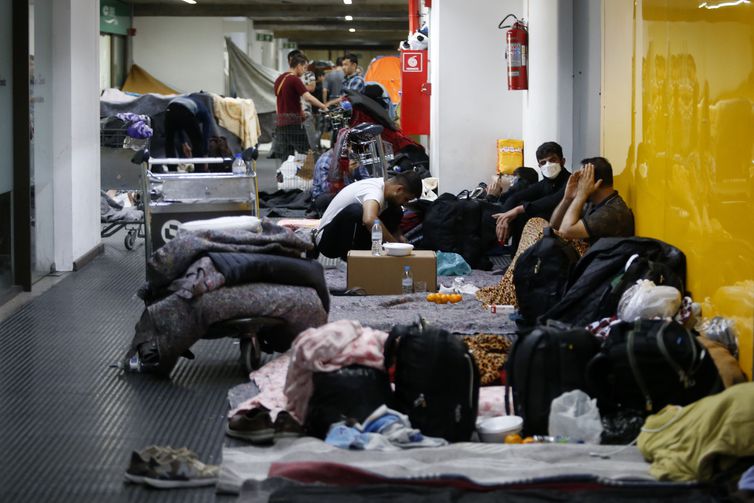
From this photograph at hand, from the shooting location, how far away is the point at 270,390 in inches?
224

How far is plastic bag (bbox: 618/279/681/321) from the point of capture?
5832 mm

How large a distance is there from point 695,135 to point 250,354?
2.39 m

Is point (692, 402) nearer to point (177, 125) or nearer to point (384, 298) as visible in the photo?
point (384, 298)

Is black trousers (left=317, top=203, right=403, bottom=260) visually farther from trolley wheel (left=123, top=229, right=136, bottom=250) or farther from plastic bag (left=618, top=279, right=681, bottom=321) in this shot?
plastic bag (left=618, top=279, right=681, bottom=321)

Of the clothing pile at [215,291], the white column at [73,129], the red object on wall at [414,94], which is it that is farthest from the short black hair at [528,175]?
the red object on wall at [414,94]

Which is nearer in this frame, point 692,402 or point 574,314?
point 692,402

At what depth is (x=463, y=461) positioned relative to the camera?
4551 mm

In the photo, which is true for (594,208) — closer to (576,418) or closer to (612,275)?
(612,275)

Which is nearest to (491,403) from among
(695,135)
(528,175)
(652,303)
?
(652,303)

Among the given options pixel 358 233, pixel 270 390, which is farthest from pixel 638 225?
pixel 270 390

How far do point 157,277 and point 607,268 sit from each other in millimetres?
2269

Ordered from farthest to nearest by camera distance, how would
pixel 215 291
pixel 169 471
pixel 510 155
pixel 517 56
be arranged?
pixel 510 155 → pixel 517 56 → pixel 215 291 → pixel 169 471

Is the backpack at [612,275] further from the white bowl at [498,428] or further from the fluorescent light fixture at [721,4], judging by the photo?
the white bowl at [498,428]

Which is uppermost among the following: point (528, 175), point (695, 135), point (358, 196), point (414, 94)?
point (414, 94)
